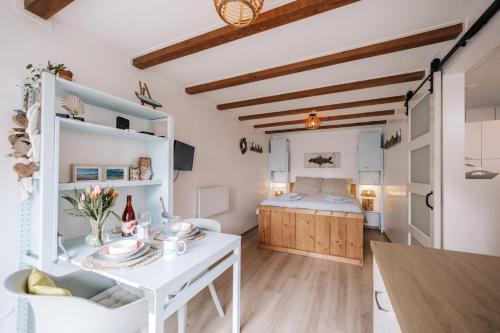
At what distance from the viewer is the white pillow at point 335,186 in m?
4.12

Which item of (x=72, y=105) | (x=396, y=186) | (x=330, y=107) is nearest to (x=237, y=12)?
(x=72, y=105)

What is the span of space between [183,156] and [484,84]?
3.61m

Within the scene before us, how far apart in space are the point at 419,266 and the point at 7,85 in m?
2.34

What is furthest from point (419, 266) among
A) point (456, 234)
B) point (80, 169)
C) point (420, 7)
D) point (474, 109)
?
point (474, 109)

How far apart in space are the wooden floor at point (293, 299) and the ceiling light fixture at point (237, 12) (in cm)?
201

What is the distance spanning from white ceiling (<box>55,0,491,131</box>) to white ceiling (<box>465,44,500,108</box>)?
0.64 metres

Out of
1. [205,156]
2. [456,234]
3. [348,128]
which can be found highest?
[348,128]

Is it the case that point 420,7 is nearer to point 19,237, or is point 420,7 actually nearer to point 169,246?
point 169,246

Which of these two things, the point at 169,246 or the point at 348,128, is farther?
the point at 348,128

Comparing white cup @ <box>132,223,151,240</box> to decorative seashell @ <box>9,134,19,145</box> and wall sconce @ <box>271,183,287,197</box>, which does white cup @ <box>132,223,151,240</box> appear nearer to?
decorative seashell @ <box>9,134,19,145</box>

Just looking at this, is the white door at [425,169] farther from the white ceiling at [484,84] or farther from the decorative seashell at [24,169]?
the decorative seashell at [24,169]

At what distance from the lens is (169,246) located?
1.14m

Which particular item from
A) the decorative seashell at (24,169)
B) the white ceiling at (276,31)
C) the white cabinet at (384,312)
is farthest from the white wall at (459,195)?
the decorative seashell at (24,169)

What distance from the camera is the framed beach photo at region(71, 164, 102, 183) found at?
55.0 inches
